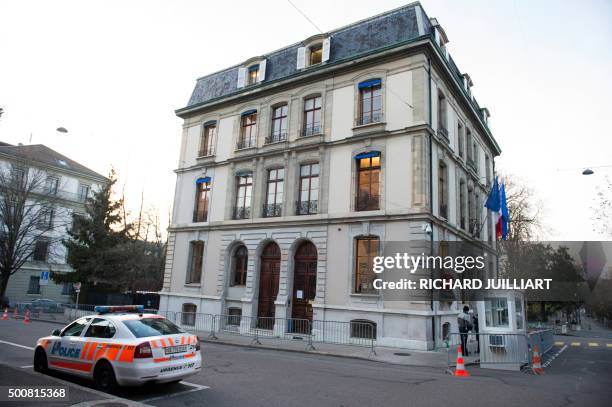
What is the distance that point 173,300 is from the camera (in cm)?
2542

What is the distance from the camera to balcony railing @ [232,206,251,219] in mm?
23905

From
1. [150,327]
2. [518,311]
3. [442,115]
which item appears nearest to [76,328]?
[150,327]

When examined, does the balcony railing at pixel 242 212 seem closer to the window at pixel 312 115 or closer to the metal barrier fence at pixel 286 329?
the window at pixel 312 115

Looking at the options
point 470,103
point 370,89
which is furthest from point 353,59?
point 470,103

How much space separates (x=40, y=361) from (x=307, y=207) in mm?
14063

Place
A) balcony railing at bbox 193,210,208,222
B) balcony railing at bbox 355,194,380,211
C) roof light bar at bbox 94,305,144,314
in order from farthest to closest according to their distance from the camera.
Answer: balcony railing at bbox 193,210,208,222, balcony railing at bbox 355,194,380,211, roof light bar at bbox 94,305,144,314

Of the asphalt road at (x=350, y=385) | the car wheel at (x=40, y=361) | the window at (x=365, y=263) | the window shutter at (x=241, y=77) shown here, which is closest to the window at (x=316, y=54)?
the window shutter at (x=241, y=77)

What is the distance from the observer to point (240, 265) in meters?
23.9

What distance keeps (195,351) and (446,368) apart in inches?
318

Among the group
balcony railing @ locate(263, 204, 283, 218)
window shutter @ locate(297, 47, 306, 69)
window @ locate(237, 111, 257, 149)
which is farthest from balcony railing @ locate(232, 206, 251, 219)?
window shutter @ locate(297, 47, 306, 69)

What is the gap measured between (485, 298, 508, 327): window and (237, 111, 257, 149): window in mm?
16011

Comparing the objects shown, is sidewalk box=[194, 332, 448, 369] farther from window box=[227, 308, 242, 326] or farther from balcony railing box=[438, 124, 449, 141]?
balcony railing box=[438, 124, 449, 141]

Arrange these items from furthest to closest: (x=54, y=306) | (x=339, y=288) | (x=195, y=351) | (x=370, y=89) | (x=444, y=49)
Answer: (x=54, y=306) → (x=444, y=49) → (x=370, y=89) → (x=339, y=288) → (x=195, y=351)

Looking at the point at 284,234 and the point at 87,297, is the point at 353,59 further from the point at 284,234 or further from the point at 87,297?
the point at 87,297
